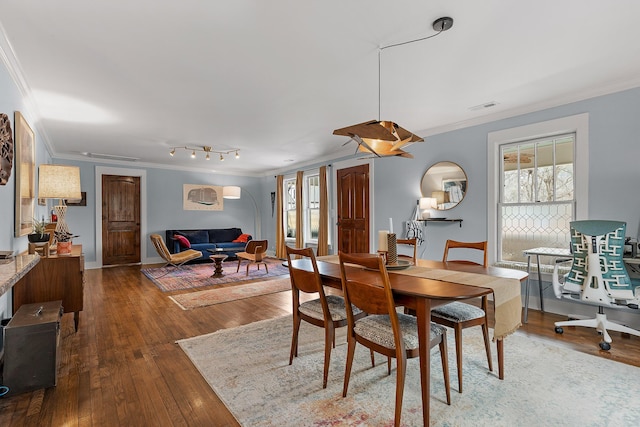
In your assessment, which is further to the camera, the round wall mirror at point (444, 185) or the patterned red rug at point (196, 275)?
the patterned red rug at point (196, 275)

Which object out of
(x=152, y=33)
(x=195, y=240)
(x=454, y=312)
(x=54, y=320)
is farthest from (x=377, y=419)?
(x=195, y=240)

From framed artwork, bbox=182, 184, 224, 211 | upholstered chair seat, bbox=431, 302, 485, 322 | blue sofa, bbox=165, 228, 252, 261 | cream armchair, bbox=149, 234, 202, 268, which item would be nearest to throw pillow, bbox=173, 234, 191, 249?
blue sofa, bbox=165, 228, 252, 261

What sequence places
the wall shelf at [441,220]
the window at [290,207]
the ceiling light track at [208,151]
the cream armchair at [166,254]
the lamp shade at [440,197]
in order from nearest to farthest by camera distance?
the wall shelf at [441,220], the lamp shade at [440,197], the cream armchair at [166,254], the ceiling light track at [208,151], the window at [290,207]

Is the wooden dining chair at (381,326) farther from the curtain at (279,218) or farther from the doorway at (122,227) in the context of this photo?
the doorway at (122,227)

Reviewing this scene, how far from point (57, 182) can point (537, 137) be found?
17.6 ft

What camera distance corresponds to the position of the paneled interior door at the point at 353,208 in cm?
597

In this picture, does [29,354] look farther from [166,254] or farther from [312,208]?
[312,208]

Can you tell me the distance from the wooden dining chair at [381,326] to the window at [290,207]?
248 inches

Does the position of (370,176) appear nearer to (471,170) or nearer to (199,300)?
(471,170)

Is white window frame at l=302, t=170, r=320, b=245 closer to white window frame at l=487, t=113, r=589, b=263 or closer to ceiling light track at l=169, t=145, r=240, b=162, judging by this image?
ceiling light track at l=169, t=145, r=240, b=162

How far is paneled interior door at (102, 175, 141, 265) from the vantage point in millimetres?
7152

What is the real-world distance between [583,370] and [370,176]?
407 cm

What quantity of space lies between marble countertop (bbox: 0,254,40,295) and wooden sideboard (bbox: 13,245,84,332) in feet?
3.92

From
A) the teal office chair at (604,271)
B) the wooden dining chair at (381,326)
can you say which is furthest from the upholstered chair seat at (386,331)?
the teal office chair at (604,271)
